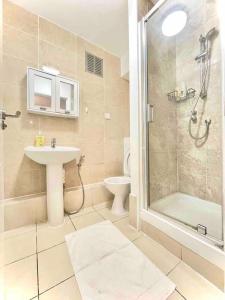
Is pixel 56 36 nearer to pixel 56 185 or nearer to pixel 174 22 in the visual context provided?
pixel 174 22

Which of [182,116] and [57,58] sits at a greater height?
[57,58]

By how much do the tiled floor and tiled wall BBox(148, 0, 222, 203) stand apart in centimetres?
51

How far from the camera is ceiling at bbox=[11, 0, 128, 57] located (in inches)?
61.1

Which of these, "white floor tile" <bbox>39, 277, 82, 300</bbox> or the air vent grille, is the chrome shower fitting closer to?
the air vent grille

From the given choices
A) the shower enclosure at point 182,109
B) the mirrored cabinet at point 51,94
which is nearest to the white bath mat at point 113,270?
the shower enclosure at point 182,109

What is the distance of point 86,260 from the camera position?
1064 millimetres

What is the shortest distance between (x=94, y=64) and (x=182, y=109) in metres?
1.37

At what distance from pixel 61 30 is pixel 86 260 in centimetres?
244

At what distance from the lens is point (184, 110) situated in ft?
6.24

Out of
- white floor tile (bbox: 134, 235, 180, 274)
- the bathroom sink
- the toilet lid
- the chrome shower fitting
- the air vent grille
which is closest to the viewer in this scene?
white floor tile (bbox: 134, 235, 180, 274)

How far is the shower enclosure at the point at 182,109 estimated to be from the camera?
1.44 meters

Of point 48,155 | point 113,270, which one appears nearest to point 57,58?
point 48,155

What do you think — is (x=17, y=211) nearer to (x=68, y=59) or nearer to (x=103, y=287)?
(x=103, y=287)

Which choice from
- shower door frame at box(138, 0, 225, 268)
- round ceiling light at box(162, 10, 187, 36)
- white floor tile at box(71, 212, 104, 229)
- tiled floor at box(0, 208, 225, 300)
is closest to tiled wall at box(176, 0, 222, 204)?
round ceiling light at box(162, 10, 187, 36)
